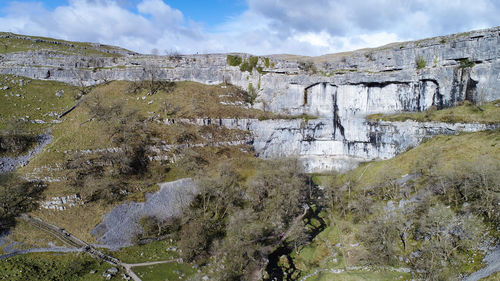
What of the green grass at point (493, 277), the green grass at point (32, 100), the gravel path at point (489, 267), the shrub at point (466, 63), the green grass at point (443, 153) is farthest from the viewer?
the shrub at point (466, 63)

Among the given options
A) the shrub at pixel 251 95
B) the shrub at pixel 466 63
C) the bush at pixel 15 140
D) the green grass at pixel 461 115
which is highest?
the shrub at pixel 466 63

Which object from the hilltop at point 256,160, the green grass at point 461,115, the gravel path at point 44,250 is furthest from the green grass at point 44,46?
the green grass at point 461,115

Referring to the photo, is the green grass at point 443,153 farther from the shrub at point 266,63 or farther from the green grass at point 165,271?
the shrub at point 266,63

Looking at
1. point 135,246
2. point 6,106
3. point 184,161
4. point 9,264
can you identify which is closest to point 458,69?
point 184,161

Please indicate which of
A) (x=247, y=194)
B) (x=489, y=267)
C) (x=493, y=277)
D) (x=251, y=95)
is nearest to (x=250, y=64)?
(x=251, y=95)

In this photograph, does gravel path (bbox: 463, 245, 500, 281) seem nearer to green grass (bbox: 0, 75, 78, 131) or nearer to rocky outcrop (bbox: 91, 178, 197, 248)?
rocky outcrop (bbox: 91, 178, 197, 248)

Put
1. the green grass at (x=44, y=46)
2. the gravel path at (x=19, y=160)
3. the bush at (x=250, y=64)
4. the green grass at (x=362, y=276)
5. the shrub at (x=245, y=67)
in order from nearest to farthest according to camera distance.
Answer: the green grass at (x=362, y=276), the gravel path at (x=19, y=160), the bush at (x=250, y=64), the shrub at (x=245, y=67), the green grass at (x=44, y=46)

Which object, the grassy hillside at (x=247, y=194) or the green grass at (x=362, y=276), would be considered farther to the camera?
the grassy hillside at (x=247, y=194)
